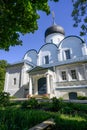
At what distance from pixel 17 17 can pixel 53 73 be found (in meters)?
15.5

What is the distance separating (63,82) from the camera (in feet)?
71.4

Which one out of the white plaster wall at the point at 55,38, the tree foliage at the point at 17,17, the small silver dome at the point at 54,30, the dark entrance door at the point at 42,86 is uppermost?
the small silver dome at the point at 54,30

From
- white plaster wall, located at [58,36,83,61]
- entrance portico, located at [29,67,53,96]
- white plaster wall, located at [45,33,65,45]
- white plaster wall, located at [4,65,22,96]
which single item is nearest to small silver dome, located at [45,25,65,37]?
white plaster wall, located at [45,33,65,45]

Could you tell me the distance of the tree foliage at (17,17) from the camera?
7961 millimetres

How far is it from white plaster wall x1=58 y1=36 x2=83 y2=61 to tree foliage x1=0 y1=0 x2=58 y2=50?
17337 mm

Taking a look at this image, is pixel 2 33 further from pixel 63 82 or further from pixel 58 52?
pixel 58 52

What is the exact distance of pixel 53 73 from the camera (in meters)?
23.0

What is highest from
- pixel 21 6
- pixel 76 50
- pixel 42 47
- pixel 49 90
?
pixel 42 47

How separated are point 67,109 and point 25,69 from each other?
18584 millimetres

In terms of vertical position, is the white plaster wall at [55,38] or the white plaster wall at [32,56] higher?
the white plaster wall at [55,38]

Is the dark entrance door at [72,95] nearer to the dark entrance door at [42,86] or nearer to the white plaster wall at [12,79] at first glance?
the dark entrance door at [42,86]

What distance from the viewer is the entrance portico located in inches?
851

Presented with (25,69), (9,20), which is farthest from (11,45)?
(25,69)

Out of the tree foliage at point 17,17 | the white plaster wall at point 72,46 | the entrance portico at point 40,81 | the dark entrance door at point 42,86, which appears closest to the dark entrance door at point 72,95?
the entrance portico at point 40,81
